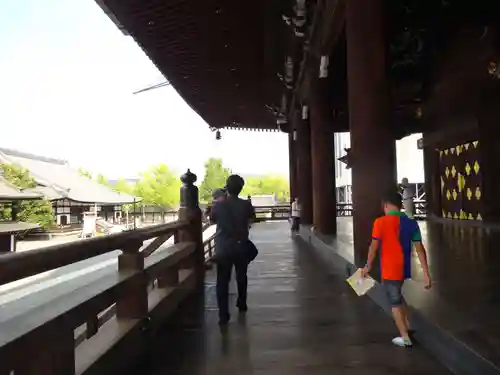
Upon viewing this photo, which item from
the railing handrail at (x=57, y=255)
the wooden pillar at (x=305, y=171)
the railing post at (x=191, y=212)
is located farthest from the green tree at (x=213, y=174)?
the railing handrail at (x=57, y=255)

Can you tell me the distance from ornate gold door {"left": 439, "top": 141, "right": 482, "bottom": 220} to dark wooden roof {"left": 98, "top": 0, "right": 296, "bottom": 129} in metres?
5.53

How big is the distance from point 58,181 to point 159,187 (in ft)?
104

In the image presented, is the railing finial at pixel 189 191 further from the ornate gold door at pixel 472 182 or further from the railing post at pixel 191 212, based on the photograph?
the ornate gold door at pixel 472 182

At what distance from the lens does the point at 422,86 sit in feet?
59.1

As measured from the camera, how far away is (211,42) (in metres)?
11.3

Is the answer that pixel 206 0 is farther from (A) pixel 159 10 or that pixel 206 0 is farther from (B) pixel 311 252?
(B) pixel 311 252

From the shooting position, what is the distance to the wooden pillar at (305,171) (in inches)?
678

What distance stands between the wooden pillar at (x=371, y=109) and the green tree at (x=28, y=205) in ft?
87.4

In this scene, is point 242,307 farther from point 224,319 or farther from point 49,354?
point 49,354

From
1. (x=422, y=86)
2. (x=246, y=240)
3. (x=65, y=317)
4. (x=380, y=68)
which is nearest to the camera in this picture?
(x=65, y=317)

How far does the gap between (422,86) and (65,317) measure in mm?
17065

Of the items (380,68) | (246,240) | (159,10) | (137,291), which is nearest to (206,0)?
(159,10)

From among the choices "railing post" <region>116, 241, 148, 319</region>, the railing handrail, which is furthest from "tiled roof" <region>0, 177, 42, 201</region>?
the railing handrail

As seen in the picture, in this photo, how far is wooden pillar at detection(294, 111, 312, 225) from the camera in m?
17.2
